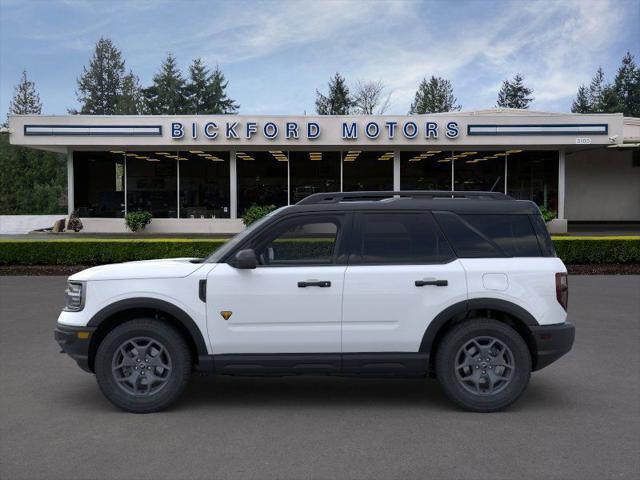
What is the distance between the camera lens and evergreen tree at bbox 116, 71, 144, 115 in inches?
2945

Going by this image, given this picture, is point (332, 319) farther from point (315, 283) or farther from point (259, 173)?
point (259, 173)

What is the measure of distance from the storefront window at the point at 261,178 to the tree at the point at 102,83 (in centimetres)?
5805

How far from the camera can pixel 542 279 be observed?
5.49 m

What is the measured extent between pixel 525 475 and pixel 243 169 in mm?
25179

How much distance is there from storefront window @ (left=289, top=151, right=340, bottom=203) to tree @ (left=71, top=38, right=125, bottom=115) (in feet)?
193

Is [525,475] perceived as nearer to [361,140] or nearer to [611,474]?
[611,474]

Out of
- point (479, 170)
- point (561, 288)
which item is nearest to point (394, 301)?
point (561, 288)

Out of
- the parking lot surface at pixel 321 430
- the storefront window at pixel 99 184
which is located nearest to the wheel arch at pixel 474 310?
the parking lot surface at pixel 321 430

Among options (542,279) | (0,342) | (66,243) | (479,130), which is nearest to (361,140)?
(479,130)

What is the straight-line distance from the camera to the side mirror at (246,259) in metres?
5.29

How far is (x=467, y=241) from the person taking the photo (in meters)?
5.62

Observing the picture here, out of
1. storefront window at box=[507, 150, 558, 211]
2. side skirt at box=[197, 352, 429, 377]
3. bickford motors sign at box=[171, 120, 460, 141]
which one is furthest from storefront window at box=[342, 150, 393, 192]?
side skirt at box=[197, 352, 429, 377]

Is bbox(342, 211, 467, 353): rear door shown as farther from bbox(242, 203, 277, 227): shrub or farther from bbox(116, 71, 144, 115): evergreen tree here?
bbox(116, 71, 144, 115): evergreen tree

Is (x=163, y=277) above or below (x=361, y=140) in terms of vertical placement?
below
